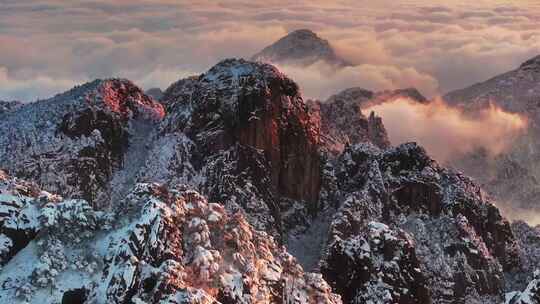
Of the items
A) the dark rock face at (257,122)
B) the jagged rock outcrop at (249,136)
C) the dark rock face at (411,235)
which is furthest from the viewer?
the dark rock face at (257,122)

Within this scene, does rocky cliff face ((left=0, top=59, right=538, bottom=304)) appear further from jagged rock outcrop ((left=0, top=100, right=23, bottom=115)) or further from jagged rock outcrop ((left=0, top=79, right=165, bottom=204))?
jagged rock outcrop ((left=0, top=100, right=23, bottom=115))

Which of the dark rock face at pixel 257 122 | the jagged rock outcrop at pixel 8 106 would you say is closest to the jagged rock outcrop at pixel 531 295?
the dark rock face at pixel 257 122

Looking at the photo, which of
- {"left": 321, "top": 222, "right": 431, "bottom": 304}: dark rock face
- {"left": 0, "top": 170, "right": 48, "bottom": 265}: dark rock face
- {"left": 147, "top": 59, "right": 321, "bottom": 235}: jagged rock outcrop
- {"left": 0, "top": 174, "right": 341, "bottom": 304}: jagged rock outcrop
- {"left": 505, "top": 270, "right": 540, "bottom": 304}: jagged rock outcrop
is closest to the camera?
{"left": 0, "top": 174, "right": 341, "bottom": 304}: jagged rock outcrop

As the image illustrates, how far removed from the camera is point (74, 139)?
534ft

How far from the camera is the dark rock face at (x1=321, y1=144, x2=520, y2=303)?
126250 mm

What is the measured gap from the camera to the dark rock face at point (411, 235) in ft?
414

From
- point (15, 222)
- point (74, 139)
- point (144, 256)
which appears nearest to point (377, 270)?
point (144, 256)

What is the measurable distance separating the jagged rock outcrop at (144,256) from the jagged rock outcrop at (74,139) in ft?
219

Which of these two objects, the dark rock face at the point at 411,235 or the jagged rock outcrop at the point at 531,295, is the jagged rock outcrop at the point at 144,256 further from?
the dark rock face at the point at 411,235

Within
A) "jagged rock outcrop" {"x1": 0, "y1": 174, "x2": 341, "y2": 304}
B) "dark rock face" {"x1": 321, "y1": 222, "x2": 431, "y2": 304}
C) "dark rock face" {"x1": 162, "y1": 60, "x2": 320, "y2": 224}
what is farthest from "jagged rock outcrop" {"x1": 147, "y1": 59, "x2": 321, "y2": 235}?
"jagged rock outcrop" {"x1": 0, "y1": 174, "x2": 341, "y2": 304}

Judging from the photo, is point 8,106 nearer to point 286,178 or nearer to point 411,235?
point 286,178

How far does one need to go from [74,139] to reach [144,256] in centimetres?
9122

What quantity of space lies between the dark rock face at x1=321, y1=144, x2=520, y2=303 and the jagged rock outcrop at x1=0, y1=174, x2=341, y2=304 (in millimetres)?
38984

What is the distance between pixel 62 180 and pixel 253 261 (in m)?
80.2
